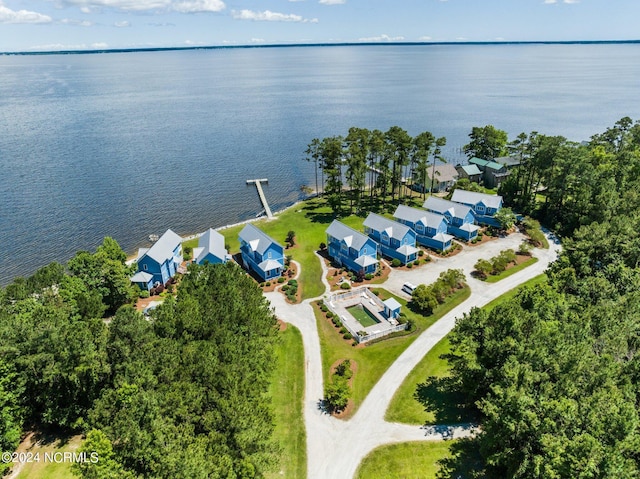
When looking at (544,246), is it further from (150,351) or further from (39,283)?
(39,283)

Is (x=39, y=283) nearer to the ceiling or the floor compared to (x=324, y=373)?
nearer to the ceiling

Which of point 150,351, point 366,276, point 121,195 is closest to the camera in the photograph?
point 150,351

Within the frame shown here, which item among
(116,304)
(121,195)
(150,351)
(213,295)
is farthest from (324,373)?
(121,195)

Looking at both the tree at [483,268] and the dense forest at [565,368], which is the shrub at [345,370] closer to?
the dense forest at [565,368]

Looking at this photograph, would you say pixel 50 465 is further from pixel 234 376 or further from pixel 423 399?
pixel 423 399

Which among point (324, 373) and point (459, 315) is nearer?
point (324, 373)

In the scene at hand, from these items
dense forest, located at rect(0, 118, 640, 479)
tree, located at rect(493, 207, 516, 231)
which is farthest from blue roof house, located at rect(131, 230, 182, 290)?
tree, located at rect(493, 207, 516, 231)

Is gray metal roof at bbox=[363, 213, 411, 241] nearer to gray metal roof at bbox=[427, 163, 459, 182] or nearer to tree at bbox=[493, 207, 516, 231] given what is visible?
tree at bbox=[493, 207, 516, 231]

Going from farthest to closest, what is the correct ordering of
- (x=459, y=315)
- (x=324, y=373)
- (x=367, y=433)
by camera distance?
(x=459, y=315)
(x=324, y=373)
(x=367, y=433)
